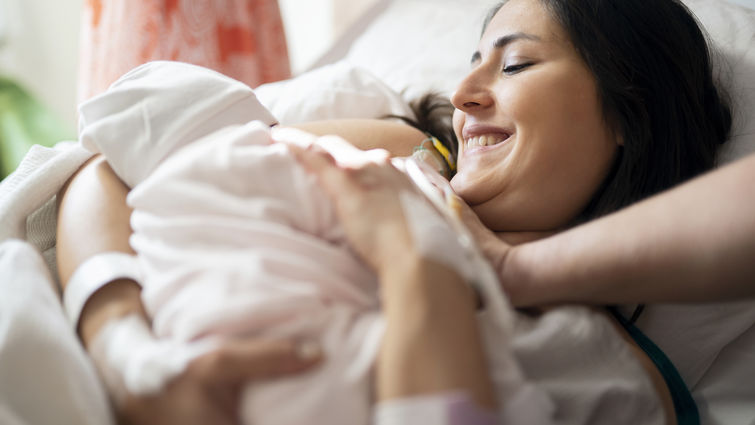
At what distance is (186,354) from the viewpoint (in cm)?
57

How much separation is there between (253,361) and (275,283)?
0.08 meters

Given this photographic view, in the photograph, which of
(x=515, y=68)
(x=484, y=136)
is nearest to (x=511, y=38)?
(x=515, y=68)

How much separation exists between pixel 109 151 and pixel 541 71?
664mm

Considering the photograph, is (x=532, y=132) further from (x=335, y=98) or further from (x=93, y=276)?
(x=93, y=276)

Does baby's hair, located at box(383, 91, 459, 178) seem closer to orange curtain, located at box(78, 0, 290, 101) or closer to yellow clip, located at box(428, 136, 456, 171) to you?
yellow clip, located at box(428, 136, 456, 171)

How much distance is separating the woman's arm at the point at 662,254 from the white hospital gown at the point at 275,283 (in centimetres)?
6

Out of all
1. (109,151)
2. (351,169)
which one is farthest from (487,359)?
(109,151)

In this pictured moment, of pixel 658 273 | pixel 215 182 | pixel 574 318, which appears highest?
pixel 215 182

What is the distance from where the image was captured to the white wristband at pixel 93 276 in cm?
71

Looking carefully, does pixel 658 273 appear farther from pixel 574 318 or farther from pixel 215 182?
pixel 215 182

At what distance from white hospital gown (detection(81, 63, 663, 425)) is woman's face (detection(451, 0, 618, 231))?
22 centimetres

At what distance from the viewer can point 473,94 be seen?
3.21 ft

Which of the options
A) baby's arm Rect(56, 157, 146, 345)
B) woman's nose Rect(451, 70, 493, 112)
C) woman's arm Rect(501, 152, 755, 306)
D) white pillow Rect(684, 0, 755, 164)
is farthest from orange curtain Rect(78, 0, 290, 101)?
woman's arm Rect(501, 152, 755, 306)

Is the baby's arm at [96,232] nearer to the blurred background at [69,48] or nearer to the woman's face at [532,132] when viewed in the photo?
the woman's face at [532,132]
